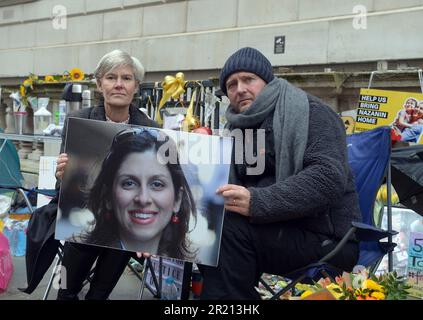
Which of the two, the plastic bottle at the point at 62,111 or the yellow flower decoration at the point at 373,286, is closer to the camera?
the yellow flower decoration at the point at 373,286

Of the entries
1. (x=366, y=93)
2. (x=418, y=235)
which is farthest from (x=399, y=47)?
(x=418, y=235)

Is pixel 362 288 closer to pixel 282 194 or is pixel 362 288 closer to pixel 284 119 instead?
pixel 282 194

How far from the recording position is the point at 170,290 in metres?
3.64

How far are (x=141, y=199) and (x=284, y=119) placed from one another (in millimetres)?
784

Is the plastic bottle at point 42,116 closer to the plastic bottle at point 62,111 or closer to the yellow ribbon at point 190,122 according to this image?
the plastic bottle at point 62,111

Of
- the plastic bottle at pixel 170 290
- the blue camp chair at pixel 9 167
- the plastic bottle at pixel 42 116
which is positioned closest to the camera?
the plastic bottle at pixel 170 290

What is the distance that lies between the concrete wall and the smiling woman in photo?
4.98m

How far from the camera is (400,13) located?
6801 mm

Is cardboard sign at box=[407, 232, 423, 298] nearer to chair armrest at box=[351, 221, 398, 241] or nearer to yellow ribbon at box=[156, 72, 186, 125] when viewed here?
chair armrest at box=[351, 221, 398, 241]

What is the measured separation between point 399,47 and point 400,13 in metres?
0.44

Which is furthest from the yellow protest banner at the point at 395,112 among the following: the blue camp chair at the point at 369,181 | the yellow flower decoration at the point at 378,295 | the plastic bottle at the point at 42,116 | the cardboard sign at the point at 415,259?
the plastic bottle at the point at 42,116

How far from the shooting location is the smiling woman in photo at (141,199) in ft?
8.33

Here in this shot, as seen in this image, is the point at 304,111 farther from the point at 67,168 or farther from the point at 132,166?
the point at 67,168

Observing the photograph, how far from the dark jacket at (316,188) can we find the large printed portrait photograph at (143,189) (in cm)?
22
